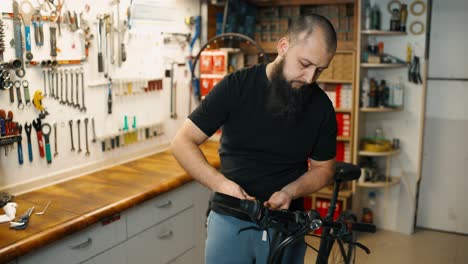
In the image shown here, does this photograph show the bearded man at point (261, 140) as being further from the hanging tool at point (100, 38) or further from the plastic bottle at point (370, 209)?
the plastic bottle at point (370, 209)

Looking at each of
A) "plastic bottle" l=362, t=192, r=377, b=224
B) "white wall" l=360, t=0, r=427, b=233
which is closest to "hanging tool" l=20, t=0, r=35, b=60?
"white wall" l=360, t=0, r=427, b=233

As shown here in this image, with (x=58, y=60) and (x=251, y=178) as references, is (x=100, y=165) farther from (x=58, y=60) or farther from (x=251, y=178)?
(x=251, y=178)

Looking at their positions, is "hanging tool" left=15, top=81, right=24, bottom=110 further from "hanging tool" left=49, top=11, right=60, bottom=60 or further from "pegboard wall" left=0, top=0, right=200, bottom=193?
"hanging tool" left=49, top=11, right=60, bottom=60

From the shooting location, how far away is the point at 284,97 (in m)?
1.69

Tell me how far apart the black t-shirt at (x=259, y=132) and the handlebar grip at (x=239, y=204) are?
199 mm

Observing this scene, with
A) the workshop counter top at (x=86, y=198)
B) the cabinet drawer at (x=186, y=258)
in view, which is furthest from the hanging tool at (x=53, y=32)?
the cabinet drawer at (x=186, y=258)

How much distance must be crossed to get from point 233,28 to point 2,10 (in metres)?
1.96

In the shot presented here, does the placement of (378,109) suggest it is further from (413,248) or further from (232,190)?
(232,190)

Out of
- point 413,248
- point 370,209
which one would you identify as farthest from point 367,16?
point 413,248

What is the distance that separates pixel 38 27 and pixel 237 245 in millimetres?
1563

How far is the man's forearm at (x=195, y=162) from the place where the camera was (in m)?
1.67

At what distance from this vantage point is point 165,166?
9.87ft

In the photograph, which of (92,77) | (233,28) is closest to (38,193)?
(92,77)

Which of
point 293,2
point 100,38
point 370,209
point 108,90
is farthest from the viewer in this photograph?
point 370,209
